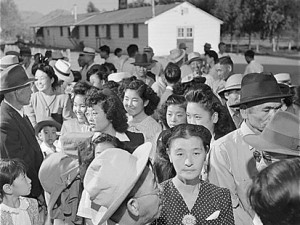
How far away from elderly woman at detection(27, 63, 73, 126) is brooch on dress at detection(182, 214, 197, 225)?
2.98m

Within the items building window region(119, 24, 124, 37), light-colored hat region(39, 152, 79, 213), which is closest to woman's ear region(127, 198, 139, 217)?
light-colored hat region(39, 152, 79, 213)

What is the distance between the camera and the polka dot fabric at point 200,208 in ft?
7.26

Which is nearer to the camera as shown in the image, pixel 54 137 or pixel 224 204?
pixel 224 204

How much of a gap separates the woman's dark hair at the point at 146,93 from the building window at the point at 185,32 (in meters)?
27.1

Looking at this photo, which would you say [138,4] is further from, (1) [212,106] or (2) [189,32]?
(1) [212,106]

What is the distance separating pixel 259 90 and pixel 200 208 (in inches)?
38.5

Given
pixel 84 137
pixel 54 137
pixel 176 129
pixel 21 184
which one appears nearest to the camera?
pixel 176 129

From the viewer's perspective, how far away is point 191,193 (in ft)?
7.53

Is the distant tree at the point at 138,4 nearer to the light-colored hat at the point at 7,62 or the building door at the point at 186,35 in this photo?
the building door at the point at 186,35

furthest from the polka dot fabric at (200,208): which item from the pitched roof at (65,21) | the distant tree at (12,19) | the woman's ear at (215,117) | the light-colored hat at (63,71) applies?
the pitched roof at (65,21)

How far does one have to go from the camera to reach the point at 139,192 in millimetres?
1763

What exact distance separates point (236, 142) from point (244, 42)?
37320 millimetres

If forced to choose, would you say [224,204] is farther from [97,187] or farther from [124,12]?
[124,12]

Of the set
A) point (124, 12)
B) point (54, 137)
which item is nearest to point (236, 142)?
point (54, 137)
